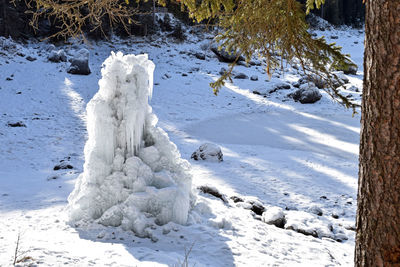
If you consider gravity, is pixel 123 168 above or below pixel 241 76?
above

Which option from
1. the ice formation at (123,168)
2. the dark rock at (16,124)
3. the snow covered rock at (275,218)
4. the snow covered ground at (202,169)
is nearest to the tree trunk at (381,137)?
the snow covered ground at (202,169)

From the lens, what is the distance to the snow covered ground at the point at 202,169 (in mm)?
4691

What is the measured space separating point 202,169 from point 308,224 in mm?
3769

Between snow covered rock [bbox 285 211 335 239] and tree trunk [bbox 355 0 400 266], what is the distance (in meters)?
4.15

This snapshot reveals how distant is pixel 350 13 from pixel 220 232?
161 feet

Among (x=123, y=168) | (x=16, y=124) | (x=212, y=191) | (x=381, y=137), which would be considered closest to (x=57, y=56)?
(x=16, y=124)

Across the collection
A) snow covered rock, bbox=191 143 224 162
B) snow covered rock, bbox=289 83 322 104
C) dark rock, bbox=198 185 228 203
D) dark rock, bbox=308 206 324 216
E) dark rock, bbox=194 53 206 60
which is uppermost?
dark rock, bbox=194 53 206 60

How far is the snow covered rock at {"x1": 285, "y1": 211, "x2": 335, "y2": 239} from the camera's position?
6.09 meters

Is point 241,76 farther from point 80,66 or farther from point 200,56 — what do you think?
point 80,66

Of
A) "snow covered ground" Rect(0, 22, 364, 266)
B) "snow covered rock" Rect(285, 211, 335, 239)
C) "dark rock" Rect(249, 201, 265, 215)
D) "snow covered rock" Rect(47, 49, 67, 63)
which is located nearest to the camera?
"snow covered ground" Rect(0, 22, 364, 266)

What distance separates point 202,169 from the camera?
9.52 meters

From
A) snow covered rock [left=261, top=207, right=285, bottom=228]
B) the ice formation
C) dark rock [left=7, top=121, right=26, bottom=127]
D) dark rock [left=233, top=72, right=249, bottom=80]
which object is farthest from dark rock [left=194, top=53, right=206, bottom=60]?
the ice formation

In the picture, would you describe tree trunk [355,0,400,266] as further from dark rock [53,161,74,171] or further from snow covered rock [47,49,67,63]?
snow covered rock [47,49,67,63]

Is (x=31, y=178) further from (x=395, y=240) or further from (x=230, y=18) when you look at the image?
(x=395, y=240)
